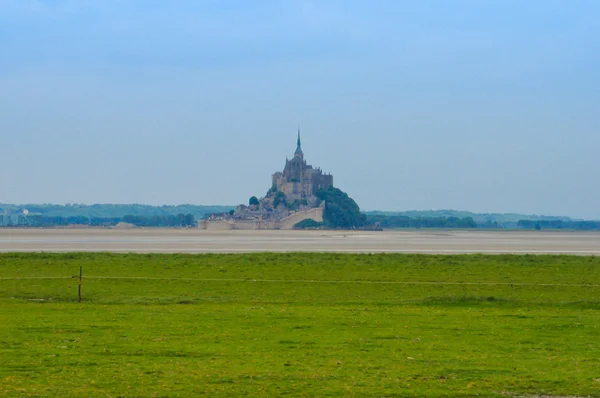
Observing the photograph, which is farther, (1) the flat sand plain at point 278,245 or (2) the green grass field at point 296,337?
(1) the flat sand plain at point 278,245

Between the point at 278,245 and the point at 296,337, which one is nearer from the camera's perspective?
the point at 296,337

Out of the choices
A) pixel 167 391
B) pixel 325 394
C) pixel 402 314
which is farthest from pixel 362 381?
pixel 402 314

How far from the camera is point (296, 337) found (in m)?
17.5

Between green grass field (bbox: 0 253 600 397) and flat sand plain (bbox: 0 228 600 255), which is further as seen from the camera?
flat sand plain (bbox: 0 228 600 255)

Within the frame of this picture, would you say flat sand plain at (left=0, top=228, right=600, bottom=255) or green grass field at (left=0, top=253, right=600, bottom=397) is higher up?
flat sand plain at (left=0, top=228, right=600, bottom=255)

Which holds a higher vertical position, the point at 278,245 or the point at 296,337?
the point at 278,245

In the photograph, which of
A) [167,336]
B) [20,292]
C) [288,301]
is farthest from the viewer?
[20,292]

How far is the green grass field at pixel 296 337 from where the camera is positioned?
12695mm

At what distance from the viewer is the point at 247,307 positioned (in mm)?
24062

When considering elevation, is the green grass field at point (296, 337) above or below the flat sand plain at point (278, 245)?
below

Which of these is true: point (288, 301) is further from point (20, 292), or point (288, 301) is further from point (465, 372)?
point (465, 372)

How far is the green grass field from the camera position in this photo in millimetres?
12695

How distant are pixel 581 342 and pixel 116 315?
10735mm

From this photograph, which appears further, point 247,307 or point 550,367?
point 247,307
